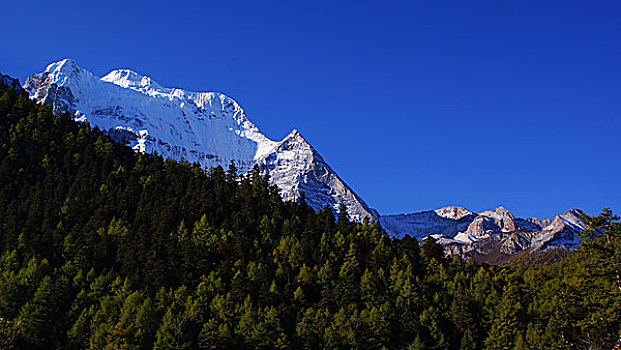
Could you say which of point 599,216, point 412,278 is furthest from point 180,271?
point 599,216

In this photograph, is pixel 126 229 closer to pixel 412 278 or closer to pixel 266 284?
pixel 266 284

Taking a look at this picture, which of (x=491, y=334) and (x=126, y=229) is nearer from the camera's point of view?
(x=491, y=334)

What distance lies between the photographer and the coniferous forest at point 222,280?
116375mm

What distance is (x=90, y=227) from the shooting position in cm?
15862

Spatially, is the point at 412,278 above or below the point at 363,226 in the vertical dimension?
below

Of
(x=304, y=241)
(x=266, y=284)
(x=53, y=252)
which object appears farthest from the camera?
(x=304, y=241)

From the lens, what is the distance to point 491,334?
126 metres

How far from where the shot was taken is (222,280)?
14400cm

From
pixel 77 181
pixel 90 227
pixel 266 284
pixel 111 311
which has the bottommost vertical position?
pixel 111 311

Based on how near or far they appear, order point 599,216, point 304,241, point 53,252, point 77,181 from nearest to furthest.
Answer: point 599,216 < point 53,252 < point 304,241 < point 77,181

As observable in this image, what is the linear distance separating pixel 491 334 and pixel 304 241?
58.0 metres

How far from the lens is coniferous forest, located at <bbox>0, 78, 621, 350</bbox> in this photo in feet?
382

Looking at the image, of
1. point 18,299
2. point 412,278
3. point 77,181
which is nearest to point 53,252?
point 18,299

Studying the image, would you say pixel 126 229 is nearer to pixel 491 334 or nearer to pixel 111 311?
pixel 111 311
